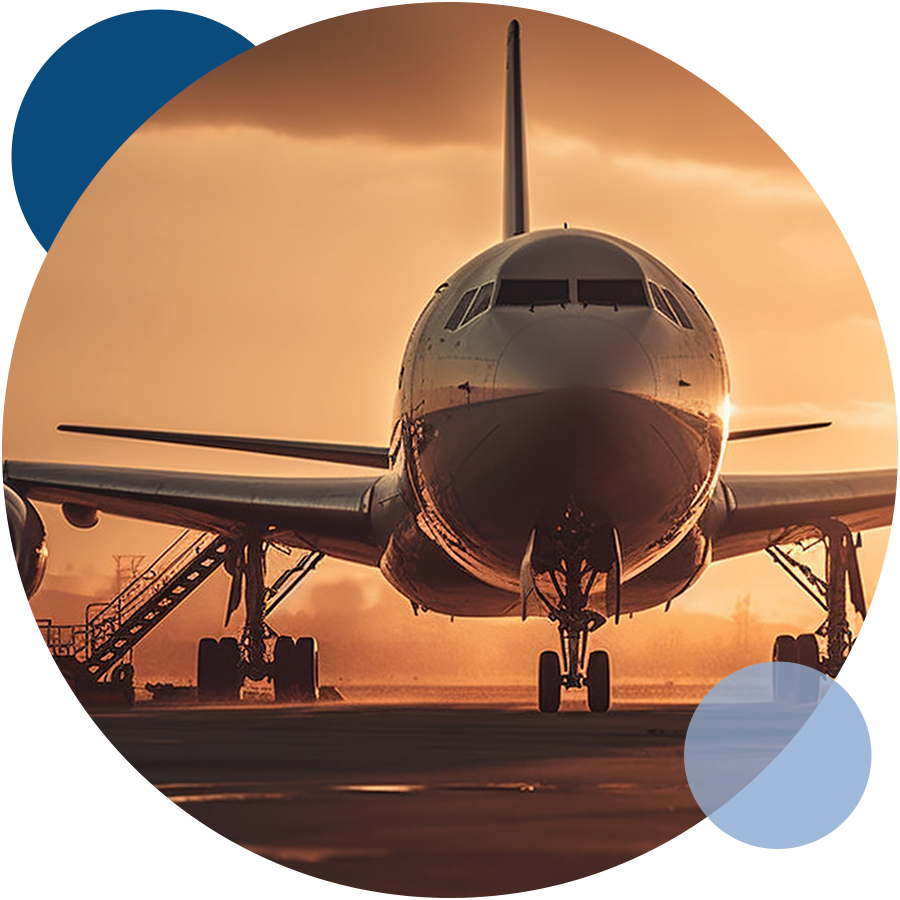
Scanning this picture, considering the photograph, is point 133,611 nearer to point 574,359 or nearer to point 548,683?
point 548,683

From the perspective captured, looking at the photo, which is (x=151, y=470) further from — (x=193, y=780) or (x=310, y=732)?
(x=193, y=780)

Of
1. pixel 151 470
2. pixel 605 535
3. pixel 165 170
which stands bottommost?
pixel 605 535

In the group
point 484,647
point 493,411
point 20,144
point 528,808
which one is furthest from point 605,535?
point 20,144

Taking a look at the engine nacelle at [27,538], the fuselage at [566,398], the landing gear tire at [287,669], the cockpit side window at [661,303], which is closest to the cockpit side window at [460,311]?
the fuselage at [566,398]

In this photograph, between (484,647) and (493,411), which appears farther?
(484,647)

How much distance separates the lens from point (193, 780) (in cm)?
1386

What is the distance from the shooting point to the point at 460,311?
14.3m

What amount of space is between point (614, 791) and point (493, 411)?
10.3ft

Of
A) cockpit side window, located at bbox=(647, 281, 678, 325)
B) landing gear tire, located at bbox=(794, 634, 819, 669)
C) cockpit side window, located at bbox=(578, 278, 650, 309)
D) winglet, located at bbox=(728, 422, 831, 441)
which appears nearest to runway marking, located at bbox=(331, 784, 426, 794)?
landing gear tire, located at bbox=(794, 634, 819, 669)

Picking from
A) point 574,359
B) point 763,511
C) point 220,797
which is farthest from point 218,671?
point 574,359

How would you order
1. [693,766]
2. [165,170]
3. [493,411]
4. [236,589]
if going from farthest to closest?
[236,589] → [165,170] → [693,766] → [493,411]

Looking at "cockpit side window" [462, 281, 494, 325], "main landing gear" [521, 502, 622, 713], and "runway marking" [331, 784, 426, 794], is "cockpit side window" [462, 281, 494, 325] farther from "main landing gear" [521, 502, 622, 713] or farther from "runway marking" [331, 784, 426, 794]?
"runway marking" [331, 784, 426, 794]

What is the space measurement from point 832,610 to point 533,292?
4.21 meters

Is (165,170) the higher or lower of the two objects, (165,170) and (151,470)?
the higher
